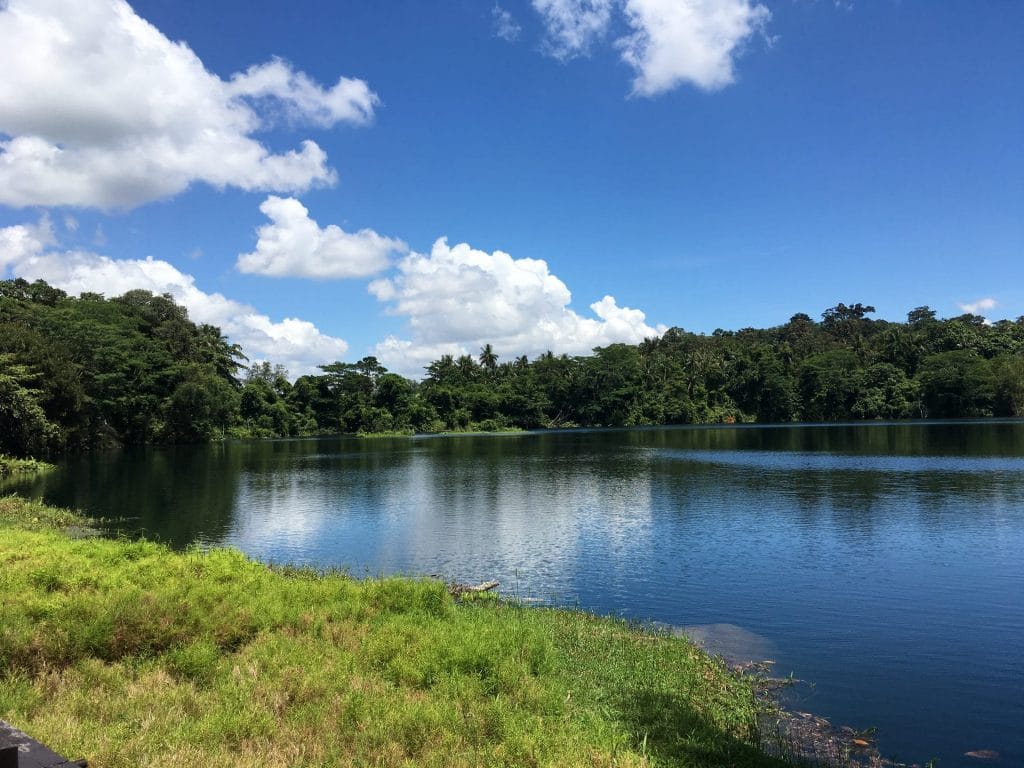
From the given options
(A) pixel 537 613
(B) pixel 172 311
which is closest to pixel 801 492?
(A) pixel 537 613

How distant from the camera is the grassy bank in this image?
7387 mm

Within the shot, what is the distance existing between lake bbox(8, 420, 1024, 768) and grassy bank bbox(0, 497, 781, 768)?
357cm

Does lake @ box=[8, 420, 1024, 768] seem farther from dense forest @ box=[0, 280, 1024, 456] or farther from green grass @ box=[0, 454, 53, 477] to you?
dense forest @ box=[0, 280, 1024, 456]

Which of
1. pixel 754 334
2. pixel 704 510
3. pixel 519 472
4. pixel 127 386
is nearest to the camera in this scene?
pixel 704 510

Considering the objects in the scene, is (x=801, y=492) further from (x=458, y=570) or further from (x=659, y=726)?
(x=659, y=726)

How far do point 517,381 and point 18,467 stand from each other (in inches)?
4342

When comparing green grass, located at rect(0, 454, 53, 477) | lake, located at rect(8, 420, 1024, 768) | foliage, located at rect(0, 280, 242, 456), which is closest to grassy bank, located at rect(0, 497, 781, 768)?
lake, located at rect(8, 420, 1024, 768)

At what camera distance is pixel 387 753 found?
730cm

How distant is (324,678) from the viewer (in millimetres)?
9234

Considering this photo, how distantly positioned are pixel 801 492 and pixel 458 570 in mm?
24262

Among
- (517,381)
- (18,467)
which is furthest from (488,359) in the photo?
(18,467)

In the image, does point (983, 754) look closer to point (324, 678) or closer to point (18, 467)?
point (324, 678)

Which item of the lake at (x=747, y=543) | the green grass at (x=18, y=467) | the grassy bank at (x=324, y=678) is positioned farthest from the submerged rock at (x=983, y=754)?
the green grass at (x=18, y=467)

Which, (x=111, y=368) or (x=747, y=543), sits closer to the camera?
(x=747, y=543)
